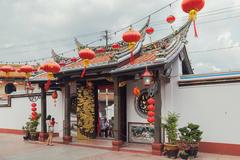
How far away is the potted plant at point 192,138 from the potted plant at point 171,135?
265mm

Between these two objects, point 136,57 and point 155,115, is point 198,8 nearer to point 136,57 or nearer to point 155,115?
point 155,115

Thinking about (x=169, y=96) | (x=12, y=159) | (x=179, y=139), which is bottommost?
(x=12, y=159)

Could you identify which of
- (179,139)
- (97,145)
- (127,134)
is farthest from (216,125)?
(97,145)

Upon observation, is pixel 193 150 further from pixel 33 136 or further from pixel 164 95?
pixel 33 136

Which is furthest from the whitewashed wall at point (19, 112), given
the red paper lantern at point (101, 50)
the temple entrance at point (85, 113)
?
the red paper lantern at point (101, 50)

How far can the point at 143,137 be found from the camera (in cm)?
1241

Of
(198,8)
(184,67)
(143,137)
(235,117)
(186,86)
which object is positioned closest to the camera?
(198,8)

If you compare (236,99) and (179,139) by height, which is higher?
(236,99)

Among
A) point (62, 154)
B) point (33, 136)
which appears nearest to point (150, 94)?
point (62, 154)

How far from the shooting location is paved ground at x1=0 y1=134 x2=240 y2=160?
1011 cm

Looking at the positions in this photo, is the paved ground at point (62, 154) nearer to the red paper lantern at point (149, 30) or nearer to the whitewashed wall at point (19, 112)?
the whitewashed wall at point (19, 112)

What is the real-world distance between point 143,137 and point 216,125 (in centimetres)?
320

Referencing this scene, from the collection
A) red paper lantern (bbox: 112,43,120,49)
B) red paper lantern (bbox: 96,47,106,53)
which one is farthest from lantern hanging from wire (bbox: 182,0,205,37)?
red paper lantern (bbox: 96,47,106,53)

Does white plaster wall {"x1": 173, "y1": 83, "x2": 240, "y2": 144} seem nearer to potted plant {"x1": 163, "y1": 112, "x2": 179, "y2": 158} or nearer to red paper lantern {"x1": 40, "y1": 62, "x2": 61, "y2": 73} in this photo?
potted plant {"x1": 163, "y1": 112, "x2": 179, "y2": 158}
